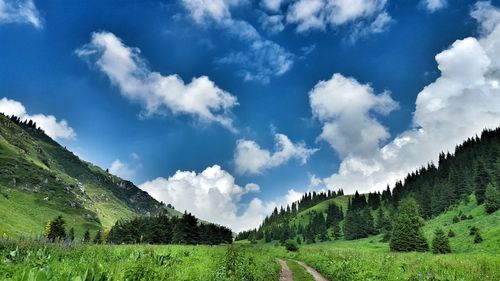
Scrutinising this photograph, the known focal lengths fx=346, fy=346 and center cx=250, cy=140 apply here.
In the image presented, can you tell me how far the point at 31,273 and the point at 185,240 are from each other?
286 ft

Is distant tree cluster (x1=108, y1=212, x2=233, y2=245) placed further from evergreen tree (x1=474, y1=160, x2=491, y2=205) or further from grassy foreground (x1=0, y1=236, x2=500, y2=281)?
evergreen tree (x1=474, y1=160, x2=491, y2=205)

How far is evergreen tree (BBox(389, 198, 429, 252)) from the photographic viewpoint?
6241 centimetres

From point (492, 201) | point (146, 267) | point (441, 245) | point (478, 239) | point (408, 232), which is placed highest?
point (492, 201)

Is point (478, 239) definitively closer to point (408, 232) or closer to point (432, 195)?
point (408, 232)

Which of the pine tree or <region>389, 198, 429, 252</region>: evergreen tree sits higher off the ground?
<region>389, 198, 429, 252</region>: evergreen tree

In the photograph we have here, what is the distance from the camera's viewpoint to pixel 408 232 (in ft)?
207

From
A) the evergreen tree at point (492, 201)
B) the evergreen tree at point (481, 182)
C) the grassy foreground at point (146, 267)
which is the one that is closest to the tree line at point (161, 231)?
the grassy foreground at point (146, 267)

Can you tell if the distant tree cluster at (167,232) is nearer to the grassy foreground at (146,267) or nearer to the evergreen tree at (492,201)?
the grassy foreground at (146,267)

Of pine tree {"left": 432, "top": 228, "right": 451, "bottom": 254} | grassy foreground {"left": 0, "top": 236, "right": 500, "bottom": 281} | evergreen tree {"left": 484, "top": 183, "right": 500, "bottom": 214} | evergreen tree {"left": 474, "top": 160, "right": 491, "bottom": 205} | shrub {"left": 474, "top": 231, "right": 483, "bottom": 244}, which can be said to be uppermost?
evergreen tree {"left": 474, "top": 160, "right": 491, "bottom": 205}

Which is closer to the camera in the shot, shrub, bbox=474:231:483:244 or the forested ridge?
shrub, bbox=474:231:483:244

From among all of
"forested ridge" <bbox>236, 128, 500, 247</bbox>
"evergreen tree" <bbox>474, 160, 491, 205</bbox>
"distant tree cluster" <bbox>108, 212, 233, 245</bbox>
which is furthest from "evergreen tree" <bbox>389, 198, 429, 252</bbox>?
"distant tree cluster" <bbox>108, 212, 233, 245</bbox>

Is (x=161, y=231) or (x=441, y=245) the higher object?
(x=161, y=231)

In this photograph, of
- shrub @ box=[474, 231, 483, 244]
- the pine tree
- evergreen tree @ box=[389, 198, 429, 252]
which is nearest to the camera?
the pine tree

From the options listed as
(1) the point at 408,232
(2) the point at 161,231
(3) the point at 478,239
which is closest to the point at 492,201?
(3) the point at 478,239
